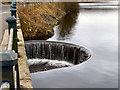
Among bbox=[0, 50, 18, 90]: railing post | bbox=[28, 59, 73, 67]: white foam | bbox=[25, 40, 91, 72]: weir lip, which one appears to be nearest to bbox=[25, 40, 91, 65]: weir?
bbox=[25, 40, 91, 72]: weir lip

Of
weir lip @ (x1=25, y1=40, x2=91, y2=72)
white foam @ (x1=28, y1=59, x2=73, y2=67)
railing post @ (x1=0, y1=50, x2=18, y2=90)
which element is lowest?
white foam @ (x1=28, y1=59, x2=73, y2=67)

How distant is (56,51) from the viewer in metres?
15.8

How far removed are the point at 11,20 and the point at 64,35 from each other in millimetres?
19491

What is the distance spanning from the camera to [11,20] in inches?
184

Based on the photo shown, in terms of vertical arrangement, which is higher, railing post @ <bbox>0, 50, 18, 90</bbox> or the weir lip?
railing post @ <bbox>0, 50, 18, 90</bbox>

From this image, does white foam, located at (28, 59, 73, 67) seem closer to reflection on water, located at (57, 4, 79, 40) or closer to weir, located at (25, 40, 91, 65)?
weir, located at (25, 40, 91, 65)

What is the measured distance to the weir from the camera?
14.8 m

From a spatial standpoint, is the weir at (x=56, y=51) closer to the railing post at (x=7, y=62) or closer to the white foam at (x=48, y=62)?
the white foam at (x=48, y=62)

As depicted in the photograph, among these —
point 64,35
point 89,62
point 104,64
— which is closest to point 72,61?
point 89,62

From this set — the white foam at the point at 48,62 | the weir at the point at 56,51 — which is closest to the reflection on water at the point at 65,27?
the weir at the point at 56,51

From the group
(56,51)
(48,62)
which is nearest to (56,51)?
(56,51)

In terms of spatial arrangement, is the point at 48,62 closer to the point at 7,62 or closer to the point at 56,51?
the point at 56,51

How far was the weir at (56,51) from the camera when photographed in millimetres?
14840

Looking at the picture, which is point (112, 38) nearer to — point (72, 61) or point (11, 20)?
point (72, 61)
